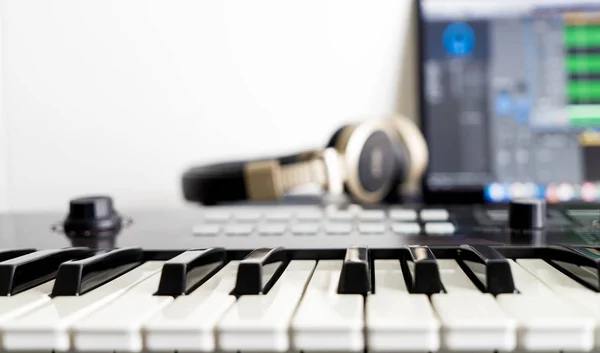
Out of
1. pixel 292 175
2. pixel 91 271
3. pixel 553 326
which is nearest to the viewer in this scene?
pixel 553 326

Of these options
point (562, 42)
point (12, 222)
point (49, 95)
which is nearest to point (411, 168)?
point (562, 42)

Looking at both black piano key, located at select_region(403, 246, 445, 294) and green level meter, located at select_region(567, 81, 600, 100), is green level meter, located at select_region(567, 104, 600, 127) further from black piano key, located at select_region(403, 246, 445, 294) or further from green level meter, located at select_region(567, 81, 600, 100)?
black piano key, located at select_region(403, 246, 445, 294)

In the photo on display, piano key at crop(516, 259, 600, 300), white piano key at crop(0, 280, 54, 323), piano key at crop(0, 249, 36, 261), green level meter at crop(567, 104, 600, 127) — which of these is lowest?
piano key at crop(516, 259, 600, 300)


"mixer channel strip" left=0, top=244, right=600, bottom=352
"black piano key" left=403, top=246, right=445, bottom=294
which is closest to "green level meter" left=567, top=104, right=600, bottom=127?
"mixer channel strip" left=0, top=244, right=600, bottom=352

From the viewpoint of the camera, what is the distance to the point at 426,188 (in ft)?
2.78

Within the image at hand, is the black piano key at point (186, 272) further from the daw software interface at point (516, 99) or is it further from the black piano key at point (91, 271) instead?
the daw software interface at point (516, 99)

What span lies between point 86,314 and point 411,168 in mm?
542

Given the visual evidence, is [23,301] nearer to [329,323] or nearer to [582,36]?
[329,323]

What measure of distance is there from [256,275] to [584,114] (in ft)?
2.16

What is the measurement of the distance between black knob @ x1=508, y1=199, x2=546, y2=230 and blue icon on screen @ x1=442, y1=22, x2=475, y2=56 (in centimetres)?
41

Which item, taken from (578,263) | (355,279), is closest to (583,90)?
(578,263)

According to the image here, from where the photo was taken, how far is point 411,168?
0.76 metres

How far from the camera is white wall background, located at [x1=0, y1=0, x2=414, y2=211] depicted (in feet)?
3.15

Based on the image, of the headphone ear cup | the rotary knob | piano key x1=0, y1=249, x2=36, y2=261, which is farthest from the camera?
the headphone ear cup
